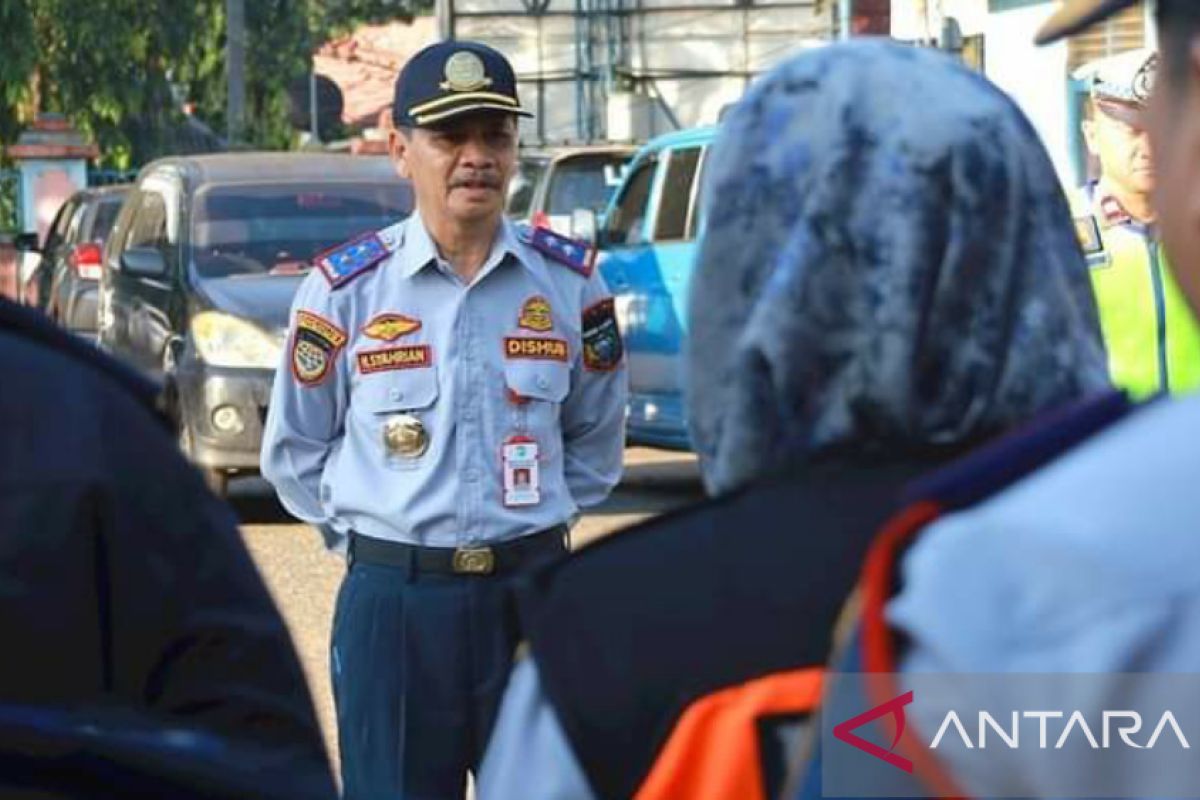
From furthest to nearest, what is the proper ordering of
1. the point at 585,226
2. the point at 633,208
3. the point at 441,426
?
1. the point at 633,208
2. the point at 585,226
3. the point at 441,426

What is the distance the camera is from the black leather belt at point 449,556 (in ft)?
16.0

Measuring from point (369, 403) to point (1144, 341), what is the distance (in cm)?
148

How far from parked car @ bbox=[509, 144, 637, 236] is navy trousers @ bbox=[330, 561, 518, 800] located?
11.8m

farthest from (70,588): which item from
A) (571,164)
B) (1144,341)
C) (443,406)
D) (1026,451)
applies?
(571,164)

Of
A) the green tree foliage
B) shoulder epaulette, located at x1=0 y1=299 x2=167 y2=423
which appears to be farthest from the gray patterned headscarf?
the green tree foliage

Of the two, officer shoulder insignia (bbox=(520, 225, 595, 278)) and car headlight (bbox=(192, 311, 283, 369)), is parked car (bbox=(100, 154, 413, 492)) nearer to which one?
car headlight (bbox=(192, 311, 283, 369))

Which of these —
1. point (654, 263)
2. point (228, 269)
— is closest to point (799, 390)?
point (228, 269)

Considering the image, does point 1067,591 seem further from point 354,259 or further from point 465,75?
point 465,75

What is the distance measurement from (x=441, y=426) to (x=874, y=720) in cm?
353

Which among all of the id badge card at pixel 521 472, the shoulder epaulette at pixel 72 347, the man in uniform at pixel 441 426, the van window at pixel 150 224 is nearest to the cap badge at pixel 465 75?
the man in uniform at pixel 441 426

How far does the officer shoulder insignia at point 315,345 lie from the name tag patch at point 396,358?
78 millimetres

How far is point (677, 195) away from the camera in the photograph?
13875mm

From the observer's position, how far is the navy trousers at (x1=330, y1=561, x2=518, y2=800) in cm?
480

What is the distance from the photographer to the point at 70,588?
2.42 m
